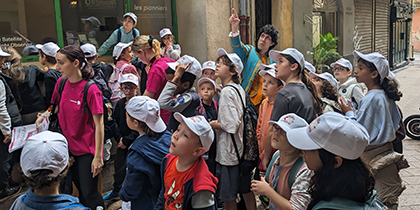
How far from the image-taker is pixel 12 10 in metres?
6.23

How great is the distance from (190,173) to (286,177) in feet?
2.19

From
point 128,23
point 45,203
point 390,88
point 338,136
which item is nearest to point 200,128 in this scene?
point 338,136

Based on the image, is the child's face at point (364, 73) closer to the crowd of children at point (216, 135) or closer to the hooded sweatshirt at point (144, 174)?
the crowd of children at point (216, 135)

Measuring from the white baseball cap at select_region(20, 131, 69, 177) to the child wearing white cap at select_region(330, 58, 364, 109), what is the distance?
4.04 metres

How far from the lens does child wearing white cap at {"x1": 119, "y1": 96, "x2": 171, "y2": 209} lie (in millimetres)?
2988

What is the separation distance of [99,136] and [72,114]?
0.34m

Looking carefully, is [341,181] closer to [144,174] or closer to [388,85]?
[144,174]

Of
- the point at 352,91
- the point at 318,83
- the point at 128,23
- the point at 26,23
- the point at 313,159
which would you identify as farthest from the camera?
the point at 128,23

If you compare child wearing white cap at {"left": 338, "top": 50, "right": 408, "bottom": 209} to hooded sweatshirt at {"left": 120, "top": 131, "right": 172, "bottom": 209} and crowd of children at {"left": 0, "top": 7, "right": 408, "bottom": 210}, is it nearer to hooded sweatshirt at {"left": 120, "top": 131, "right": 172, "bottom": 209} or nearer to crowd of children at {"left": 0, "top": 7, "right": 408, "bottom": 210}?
crowd of children at {"left": 0, "top": 7, "right": 408, "bottom": 210}

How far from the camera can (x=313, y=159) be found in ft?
7.39

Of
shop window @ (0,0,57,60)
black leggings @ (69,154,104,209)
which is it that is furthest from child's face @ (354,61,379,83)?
shop window @ (0,0,57,60)

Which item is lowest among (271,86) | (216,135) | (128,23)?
(216,135)

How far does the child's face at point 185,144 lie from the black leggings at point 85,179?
1.53 m

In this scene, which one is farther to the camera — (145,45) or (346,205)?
(145,45)
